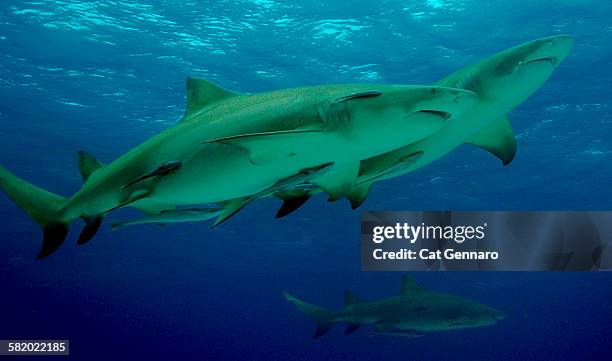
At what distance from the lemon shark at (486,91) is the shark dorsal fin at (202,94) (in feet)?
2.75

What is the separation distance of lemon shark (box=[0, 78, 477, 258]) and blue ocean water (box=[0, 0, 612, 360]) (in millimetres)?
10245

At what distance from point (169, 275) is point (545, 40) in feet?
160

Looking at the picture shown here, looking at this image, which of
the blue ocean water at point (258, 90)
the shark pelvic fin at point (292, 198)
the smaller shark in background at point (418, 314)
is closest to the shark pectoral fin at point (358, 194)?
the shark pelvic fin at point (292, 198)

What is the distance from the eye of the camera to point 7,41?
605 inches

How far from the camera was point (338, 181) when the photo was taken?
3.82 m

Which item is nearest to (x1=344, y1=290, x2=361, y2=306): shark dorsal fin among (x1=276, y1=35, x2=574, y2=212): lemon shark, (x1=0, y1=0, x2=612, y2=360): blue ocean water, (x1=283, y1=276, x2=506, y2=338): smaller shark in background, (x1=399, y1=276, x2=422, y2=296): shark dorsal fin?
(x1=283, y1=276, x2=506, y2=338): smaller shark in background

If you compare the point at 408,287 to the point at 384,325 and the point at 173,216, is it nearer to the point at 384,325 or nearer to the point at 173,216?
the point at 384,325

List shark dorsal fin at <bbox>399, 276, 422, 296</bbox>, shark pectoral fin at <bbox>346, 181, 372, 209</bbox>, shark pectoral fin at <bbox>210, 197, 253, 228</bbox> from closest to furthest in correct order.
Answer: shark pectoral fin at <bbox>210, 197, 253, 228</bbox> < shark pectoral fin at <bbox>346, 181, 372, 209</bbox> < shark dorsal fin at <bbox>399, 276, 422, 296</bbox>

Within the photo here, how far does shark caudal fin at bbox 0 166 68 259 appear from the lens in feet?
13.5

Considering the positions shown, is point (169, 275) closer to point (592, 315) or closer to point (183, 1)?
point (183, 1)

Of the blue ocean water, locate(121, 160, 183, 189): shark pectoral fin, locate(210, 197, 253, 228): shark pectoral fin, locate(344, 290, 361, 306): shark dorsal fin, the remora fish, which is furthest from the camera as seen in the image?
the blue ocean water

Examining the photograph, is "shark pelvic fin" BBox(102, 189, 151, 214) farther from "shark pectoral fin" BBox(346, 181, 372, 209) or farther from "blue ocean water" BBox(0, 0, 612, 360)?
"blue ocean water" BBox(0, 0, 612, 360)

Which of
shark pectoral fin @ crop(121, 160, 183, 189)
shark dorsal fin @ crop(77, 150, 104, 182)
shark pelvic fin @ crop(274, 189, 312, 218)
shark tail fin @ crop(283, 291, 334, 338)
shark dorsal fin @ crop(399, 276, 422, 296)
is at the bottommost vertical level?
shark tail fin @ crop(283, 291, 334, 338)

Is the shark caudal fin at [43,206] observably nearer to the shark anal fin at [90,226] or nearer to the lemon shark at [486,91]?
the shark anal fin at [90,226]
